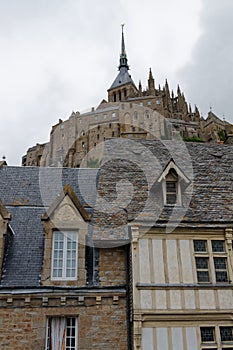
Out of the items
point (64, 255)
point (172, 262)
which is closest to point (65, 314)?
point (64, 255)

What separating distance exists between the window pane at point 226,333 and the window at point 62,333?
3.60 m

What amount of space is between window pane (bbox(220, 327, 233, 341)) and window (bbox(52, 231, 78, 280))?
393 cm

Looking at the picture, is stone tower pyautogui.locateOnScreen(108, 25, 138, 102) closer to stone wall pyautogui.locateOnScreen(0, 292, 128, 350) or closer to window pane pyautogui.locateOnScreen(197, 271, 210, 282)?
window pane pyautogui.locateOnScreen(197, 271, 210, 282)

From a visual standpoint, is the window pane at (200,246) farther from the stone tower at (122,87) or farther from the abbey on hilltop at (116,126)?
the stone tower at (122,87)

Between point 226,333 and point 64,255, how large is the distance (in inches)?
180

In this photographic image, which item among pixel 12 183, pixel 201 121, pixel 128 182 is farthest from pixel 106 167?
pixel 201 121

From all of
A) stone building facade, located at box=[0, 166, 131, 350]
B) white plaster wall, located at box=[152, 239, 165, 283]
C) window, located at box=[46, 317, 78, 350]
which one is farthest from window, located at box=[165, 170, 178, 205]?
window, located at box=[46, 317, 78, 350]

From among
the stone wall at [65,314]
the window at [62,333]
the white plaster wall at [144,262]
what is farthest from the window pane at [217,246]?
the window at [62,333]

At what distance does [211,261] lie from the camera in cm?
1091

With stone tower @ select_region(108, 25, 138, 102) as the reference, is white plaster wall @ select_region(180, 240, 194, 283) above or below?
below

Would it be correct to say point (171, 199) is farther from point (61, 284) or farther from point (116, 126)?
point (116, 126)

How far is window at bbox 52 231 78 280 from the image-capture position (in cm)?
1091

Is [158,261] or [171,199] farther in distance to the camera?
[171,199]

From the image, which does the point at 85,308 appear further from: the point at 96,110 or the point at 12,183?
the point at 96,110
